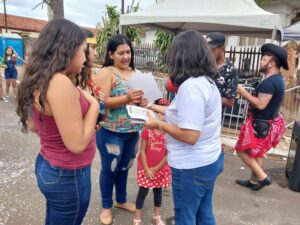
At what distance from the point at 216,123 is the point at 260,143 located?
1.88 metres

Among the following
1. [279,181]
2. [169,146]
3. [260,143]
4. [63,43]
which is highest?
[63,43]

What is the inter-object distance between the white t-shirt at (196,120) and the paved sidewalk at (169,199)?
1.29 metres

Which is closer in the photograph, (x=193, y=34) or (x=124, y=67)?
(x=193, y=34)

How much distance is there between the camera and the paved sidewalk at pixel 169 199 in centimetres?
284

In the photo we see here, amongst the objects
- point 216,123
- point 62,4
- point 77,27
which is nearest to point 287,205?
point 216,123

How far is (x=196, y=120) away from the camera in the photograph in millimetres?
1579

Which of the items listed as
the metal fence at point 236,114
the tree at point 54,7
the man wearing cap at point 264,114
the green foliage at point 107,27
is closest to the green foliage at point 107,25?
the green foliage at point 107,27

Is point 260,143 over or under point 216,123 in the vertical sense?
under

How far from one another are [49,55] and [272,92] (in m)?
2.55

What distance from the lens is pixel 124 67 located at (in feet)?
8.24

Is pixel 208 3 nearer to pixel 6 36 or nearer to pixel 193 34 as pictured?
pixel 193 34

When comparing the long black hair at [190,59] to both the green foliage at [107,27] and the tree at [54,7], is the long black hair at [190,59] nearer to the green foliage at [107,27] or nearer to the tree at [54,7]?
the tree at [54,7]

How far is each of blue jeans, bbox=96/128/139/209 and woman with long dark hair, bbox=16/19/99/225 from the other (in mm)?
846

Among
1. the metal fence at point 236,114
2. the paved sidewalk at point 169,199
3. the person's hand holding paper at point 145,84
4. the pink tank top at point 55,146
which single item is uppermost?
the person's hand holding paper at point 145,84
